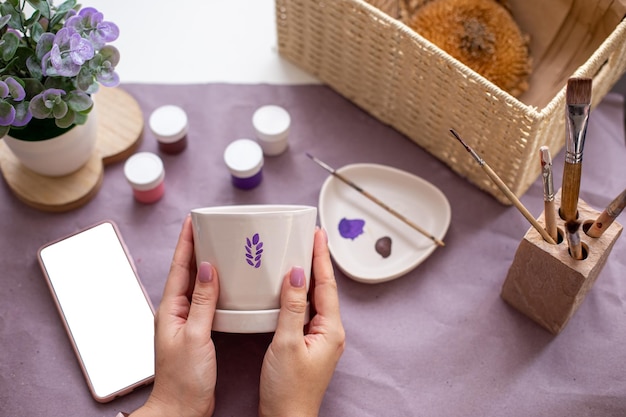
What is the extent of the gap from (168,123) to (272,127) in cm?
12

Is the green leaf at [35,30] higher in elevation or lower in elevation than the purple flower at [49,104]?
higher

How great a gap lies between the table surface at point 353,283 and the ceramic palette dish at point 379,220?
0.02 metres

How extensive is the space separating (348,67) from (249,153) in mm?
164

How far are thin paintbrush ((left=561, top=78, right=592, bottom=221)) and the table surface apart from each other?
0.18 m

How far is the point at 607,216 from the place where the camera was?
1.98 feet

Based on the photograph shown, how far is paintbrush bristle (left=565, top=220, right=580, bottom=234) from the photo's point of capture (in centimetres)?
62

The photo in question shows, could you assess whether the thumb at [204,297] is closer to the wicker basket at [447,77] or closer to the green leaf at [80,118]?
the green leaf at [80,118]

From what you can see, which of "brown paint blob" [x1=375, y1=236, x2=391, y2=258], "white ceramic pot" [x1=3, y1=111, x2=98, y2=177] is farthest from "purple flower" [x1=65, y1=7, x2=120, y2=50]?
"brown paint blob" [x1=375, y1=236, x2=391, y2=258]

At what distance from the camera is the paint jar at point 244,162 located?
0.78 meters

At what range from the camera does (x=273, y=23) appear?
924 millimetres

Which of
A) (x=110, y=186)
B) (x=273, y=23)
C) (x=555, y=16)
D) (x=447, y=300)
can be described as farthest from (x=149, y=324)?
(x=555, y=16)

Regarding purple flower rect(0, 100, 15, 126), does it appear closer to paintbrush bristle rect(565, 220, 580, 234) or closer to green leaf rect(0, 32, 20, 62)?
green leaf rect(0, 32, 20, 62)

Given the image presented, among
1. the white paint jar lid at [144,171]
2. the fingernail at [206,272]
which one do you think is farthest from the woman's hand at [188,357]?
the white paint jar lid at [144,171]

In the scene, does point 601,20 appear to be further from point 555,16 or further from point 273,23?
point 273,23
